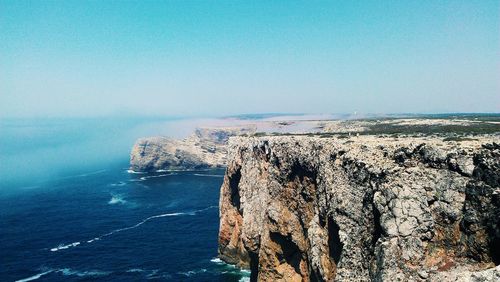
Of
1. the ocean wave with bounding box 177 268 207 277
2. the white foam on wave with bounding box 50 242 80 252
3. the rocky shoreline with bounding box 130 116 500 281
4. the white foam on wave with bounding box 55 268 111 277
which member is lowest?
the ocean wave with bounding box 177 268 207 277

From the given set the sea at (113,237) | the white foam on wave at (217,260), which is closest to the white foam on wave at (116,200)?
the sea at (113,237)

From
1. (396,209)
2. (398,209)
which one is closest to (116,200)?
(396,209)

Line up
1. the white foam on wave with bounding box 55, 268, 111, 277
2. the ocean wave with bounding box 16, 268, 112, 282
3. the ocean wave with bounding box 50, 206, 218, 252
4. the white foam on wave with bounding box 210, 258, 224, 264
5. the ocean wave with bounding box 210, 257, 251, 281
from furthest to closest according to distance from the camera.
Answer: the ocean wave with bounding box 50, 206, 218, 252
the white foam on wave with bounding box 210, 258, 224, 264
the white foam on wave with bounding box 55, 268, 111, 277
the ocean wave with bounding box 16, 268, 112, 282
the ocean wave with bounding box 210, 257, 251, 281

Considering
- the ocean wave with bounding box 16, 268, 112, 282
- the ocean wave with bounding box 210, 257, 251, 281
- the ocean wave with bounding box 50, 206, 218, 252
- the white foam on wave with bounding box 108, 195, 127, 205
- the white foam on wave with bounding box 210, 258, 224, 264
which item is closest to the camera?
the ocean wave with bounding box 210, 257, 251, 281

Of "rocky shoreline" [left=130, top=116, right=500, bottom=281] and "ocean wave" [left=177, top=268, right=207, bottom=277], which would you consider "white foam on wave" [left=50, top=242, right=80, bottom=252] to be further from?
"rocky shoreline" [left=130, top=116, right=500, bottom=281]

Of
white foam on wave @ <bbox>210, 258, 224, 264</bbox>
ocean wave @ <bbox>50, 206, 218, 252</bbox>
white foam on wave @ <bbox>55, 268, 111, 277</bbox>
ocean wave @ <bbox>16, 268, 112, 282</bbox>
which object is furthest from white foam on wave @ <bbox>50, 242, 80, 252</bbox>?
white foam on wave @ <bbox>210, 258, 224, 264</bbox>

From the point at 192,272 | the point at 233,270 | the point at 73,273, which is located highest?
the point at 73,273

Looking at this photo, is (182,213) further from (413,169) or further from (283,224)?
(413,169)

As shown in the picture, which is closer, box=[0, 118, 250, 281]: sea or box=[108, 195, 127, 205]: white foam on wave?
box=[0, 118, 250, 281]: sea

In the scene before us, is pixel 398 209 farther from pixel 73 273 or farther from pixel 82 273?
pixel 73 273
